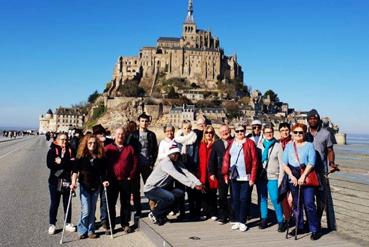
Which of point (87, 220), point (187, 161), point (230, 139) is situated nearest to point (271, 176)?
point (230, 139)

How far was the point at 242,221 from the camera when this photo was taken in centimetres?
729

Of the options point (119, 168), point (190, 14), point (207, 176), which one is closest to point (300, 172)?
point (207, 176)

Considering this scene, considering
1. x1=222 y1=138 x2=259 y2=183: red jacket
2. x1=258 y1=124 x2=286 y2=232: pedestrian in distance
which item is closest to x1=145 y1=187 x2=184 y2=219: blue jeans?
x1=222 y1=138 x2=259 y2=183: red jacket

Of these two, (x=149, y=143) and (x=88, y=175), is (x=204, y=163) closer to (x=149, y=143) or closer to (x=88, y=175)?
(x=149, y=143)

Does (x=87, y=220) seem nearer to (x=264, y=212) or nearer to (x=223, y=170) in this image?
(x=223, y=170)

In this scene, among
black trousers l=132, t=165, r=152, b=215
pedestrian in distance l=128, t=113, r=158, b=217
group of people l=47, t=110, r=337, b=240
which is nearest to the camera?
group of people l=47, t=110, r=337, b=240

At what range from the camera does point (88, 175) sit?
7.11 m

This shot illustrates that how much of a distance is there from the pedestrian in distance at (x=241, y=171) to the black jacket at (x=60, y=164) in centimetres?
268

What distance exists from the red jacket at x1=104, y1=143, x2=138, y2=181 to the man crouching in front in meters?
0.58

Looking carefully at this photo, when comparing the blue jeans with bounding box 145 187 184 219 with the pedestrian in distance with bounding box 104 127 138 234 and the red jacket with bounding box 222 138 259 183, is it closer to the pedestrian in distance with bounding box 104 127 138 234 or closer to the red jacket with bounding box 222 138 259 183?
the pedestrian in distance with bounding box 104 127 138 234

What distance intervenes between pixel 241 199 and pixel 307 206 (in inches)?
44.8

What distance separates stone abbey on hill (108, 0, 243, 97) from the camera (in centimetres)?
12000

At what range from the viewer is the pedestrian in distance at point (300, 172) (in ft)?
22.1

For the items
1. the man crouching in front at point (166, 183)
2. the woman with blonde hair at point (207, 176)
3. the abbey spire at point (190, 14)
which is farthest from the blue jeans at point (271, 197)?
the abbey spire at point (190, 14)
